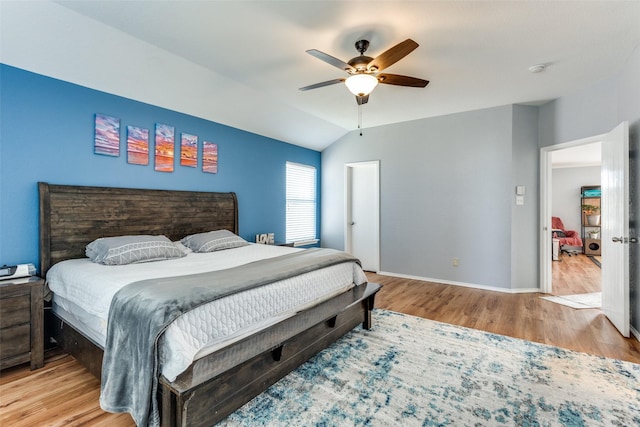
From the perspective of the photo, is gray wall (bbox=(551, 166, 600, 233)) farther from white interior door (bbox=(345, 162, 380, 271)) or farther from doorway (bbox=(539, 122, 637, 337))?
white interior door (bbox=(345, 162, 380, 271))

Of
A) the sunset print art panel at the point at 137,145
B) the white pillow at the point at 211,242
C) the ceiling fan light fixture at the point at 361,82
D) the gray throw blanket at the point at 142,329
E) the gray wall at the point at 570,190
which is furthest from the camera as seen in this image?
the gray wall at the point at 570,190

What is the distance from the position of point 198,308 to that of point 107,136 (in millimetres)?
2449

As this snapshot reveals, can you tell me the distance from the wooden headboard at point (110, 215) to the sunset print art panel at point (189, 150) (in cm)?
39

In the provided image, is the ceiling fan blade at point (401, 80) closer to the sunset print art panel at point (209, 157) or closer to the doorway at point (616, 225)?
the doorway at point (616, 225)

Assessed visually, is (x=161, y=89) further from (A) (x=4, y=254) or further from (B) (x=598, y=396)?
(B) (x=598, y=396)

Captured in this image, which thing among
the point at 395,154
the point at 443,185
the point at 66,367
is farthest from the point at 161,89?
the point at 443,185

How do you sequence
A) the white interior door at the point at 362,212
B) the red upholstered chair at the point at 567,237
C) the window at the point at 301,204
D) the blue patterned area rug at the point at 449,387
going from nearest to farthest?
the blue patterned area rug at the point at 449,387
the window at the point at 301,204
the white interior door at the point at 362,212
the red upholstered chair at the point at 567,237

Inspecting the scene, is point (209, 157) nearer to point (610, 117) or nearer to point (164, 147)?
point (164, 147)

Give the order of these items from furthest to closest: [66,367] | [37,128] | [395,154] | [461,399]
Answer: [395,154] → [37,128] → [66,367] → [461,399]

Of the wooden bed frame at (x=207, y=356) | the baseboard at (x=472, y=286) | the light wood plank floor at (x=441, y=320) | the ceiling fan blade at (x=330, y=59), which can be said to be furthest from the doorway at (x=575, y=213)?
the ceiling fan blade at (x=330, y=59)

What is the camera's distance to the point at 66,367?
7.64 feet

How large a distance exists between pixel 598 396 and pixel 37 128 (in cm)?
480

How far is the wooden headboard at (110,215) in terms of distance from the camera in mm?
2646

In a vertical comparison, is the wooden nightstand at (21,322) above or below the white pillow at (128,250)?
below
